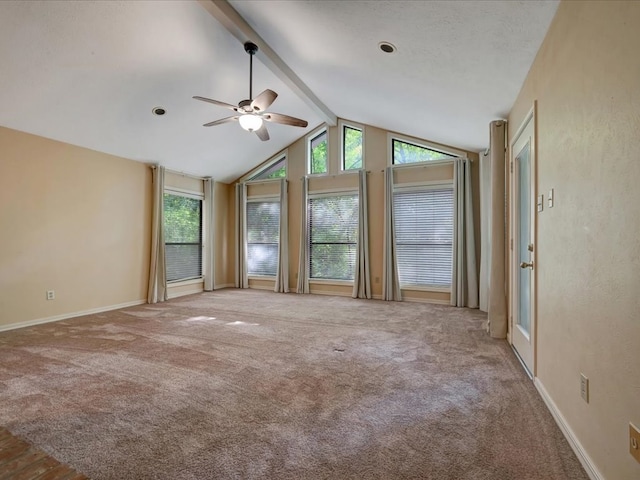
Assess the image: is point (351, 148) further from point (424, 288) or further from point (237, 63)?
point (424, 288)

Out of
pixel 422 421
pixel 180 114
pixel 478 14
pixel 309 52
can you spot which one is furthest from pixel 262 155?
pixel 422 421

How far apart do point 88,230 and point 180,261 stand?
1.89 metres

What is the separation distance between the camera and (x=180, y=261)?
662cm

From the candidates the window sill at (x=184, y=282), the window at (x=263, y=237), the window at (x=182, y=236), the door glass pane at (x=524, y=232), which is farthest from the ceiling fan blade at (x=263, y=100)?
the window sill at (x=184, y=282)

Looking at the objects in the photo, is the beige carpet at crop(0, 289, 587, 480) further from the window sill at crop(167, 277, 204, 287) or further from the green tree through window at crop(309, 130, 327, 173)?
the green tree through window at crop(309, 130, 327, 173)

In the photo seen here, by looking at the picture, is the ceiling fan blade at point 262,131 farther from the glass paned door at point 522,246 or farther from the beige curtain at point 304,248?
the glass paned door at point 522,246

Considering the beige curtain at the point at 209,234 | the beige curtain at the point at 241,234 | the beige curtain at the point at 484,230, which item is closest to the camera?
the beige curtain at the point at 484,230

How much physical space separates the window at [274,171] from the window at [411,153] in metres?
2.44

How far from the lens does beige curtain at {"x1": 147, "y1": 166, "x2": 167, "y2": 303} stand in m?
5.80

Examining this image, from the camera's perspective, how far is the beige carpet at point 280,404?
5.20 feet

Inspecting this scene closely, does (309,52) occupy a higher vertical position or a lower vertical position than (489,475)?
higher

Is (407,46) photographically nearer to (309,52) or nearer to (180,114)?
(309,52)

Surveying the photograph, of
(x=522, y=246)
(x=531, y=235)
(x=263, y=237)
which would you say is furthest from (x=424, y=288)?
(x=263, y=237)

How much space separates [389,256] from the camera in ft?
19.4
